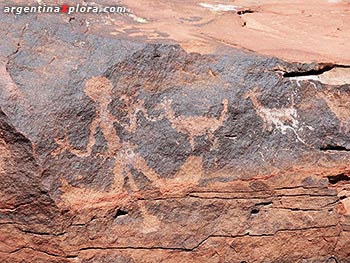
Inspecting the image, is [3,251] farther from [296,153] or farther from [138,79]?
[296,153]

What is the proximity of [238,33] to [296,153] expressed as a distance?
1.71 feet

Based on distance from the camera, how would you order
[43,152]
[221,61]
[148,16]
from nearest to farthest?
1. [43,152]
2. [221,61]
3. [148,16]

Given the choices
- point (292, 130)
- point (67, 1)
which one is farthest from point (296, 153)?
point (67, 1)

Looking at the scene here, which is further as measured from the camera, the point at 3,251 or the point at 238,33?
the point at 238,33

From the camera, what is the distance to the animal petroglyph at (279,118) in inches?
83.4

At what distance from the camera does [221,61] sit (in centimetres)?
210

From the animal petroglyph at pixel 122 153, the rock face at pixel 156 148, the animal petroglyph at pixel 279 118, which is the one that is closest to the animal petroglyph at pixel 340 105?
the rock face at pixel 156 148

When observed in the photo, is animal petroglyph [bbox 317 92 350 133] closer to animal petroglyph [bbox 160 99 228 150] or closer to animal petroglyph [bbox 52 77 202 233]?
animal petroglyph [bbox 160 99 228 150]

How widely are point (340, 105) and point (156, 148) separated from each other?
2.20 feet

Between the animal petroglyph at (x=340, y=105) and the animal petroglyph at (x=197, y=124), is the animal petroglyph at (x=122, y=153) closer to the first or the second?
the animal petroglyph at (x=197, y=124)

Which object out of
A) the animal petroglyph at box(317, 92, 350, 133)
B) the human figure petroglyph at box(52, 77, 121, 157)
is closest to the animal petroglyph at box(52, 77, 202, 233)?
the human figure petroglyph at box(52, 77, 121, 157)

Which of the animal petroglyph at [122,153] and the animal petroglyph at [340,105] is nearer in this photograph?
the animal petroglyph at [122,153]

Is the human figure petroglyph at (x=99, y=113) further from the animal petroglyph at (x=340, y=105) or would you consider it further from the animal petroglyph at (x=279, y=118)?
the animal petroglyph at (x=340, y=105)

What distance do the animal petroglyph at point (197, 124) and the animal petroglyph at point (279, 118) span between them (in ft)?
0.42
